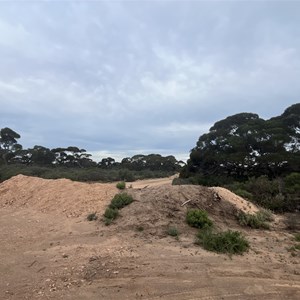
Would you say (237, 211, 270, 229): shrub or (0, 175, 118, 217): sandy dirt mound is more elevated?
(0, 175, 118, 217): sandy dirt mound

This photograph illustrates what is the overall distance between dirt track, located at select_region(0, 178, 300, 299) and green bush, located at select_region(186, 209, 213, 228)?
336mm

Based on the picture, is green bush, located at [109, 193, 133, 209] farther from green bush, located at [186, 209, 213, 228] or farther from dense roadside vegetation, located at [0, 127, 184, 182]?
dense roadside vegetation, located at [0, 127, 184, 182]

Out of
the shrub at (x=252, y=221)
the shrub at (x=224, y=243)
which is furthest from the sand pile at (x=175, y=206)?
the shrub at (x=224, y=243)

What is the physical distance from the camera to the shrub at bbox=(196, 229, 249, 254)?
Result: 23.7 ft

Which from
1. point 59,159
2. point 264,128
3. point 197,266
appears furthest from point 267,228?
point 59,159

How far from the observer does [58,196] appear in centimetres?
1154

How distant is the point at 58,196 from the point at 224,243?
6.15 meters

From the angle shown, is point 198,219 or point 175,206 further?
point 175,206

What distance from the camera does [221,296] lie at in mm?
5211

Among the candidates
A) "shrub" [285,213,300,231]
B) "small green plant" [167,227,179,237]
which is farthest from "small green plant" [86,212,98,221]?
"shrub" [285,213,300,231]

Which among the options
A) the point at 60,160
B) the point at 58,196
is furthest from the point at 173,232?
the point at 60,160

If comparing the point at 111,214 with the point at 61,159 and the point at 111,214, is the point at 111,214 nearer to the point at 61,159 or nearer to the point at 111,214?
the point at 111,214

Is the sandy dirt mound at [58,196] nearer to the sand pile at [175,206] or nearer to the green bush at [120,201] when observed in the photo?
the green bush at [120,201]

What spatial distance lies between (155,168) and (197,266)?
50312 millimetres
